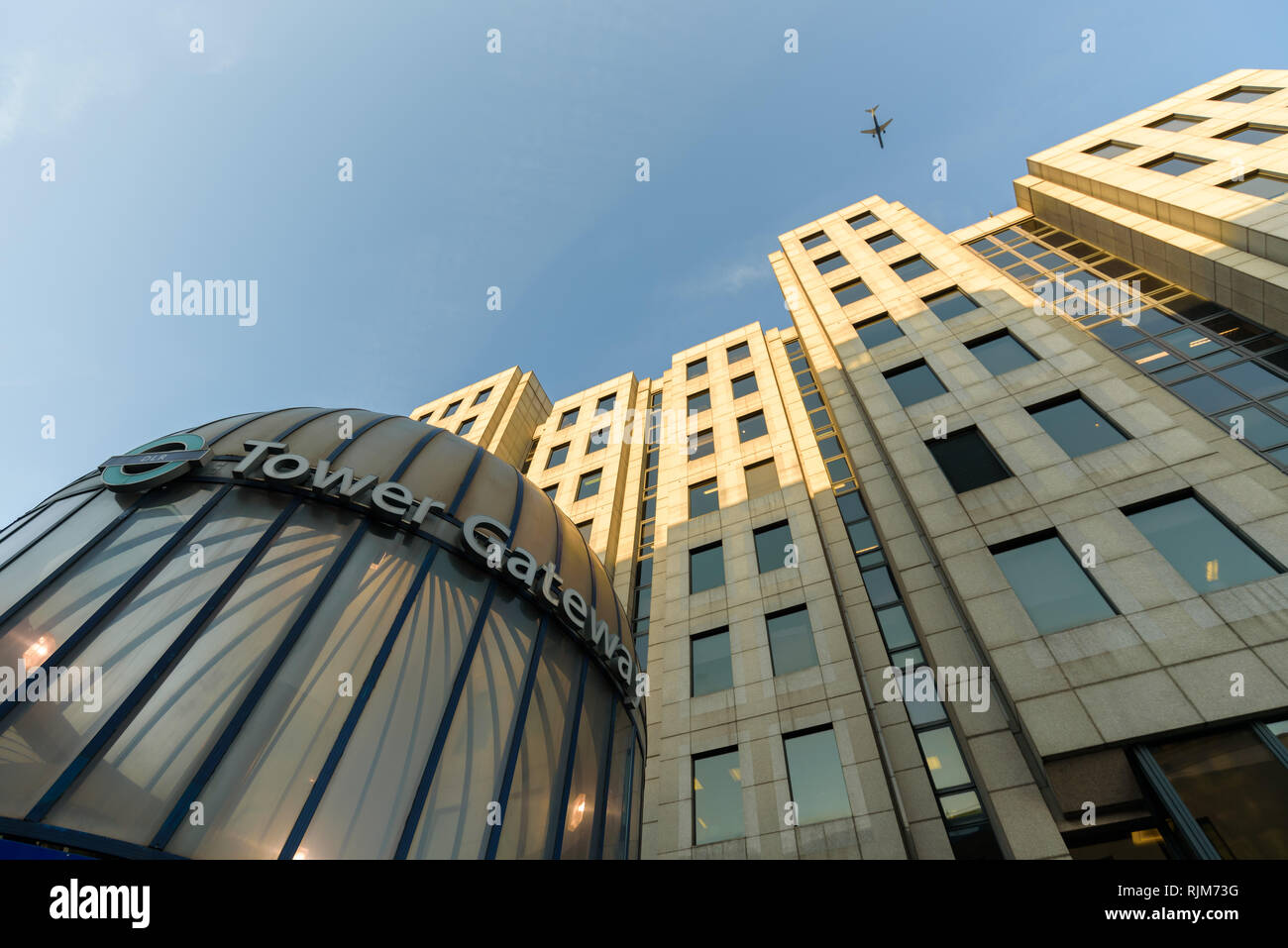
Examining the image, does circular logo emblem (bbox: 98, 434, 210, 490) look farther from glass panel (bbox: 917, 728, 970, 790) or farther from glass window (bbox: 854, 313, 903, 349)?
glass window (bbox: 854, 313, 903, 349)

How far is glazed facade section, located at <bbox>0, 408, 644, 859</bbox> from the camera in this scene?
6598 millimetres

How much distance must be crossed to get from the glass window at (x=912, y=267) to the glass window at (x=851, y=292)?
1.50 meters

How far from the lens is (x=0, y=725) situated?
653 centimetres

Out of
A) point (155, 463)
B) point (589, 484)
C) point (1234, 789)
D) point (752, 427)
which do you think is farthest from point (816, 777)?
point (589, 484)

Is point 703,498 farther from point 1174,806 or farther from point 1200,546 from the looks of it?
point 1174,806

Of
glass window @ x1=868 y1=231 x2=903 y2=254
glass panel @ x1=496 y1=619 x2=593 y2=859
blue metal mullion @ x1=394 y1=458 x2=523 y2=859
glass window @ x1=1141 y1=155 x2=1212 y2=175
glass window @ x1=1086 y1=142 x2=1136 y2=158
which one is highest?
glass window @ x1=1086 y1=142 x2=1136 y2=158

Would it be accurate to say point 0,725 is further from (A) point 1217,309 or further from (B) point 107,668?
(A) point 1217,309

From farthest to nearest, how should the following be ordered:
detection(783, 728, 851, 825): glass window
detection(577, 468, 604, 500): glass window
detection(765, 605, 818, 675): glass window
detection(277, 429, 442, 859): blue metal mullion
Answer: detection(577, 468, 604, 500): glass window → detection(765, 605, 818, 675): glass window → detection(783, 728, 851, 825): glass window → detection(277, 429, 442, 859): blue metal mullion

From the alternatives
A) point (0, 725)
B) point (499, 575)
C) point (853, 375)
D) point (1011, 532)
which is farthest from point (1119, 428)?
point (0, 725)

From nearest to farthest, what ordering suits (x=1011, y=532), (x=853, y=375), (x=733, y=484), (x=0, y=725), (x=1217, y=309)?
(x=0, y=725) → (x=1011, y=532) → (x=1217, y=309) → (x=853, y=375) → (x=733, y=484)

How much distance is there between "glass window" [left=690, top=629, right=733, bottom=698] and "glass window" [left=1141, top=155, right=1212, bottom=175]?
83.0 ft

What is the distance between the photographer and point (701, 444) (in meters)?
29.1

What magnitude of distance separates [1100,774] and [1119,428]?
9035mm

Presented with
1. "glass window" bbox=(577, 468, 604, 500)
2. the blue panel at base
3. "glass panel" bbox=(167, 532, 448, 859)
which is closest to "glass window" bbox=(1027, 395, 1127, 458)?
"glass panel" bbox=(167, 532, 448, 859)
